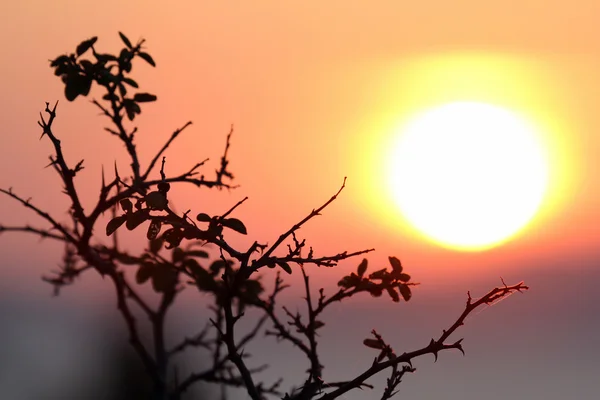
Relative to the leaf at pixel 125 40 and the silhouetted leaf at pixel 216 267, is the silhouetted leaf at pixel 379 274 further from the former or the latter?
the leaf at pixel 125 40

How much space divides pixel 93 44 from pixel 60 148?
1.22 metres

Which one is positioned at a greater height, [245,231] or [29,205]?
[29,205]

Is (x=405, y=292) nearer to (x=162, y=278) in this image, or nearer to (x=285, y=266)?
(x=285, y=266)

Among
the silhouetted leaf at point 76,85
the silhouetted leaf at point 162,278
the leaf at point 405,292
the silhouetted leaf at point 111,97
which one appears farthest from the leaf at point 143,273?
the leaf at point 405,292

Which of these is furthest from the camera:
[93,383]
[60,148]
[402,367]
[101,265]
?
[93,383]

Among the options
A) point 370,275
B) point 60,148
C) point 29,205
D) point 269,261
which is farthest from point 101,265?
point 269,261

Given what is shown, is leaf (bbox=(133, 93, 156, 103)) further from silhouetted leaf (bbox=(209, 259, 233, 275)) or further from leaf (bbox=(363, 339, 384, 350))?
leaf (bbox=(363, 339, 384, 350))

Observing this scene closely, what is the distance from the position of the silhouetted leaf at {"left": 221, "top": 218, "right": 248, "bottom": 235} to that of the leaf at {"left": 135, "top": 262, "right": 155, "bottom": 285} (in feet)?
7.60

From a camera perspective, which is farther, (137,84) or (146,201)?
(137,84)

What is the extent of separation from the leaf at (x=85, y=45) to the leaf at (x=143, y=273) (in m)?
1.54

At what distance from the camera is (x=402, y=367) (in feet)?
15.2

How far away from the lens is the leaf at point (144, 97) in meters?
6.66

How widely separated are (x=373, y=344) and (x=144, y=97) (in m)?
2.56

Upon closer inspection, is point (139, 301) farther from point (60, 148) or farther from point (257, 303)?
point (60, 148)
